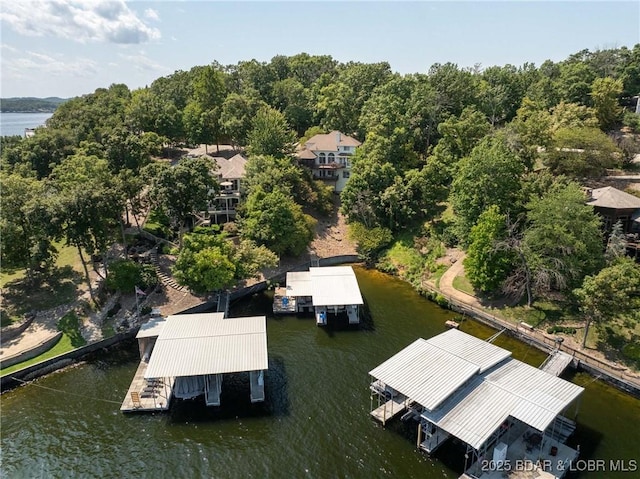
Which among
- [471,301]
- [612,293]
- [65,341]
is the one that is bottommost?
[65,341]

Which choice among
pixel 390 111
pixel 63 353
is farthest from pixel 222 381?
pixel 390 111

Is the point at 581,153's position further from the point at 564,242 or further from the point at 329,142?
the point at 329,142

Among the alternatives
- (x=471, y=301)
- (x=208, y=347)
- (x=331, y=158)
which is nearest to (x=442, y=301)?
(x=471, y=301)

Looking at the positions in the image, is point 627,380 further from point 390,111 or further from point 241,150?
point 241,150

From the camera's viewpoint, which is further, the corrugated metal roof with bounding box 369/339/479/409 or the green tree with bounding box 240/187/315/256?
the green tree with bounding box 240/187/315/256

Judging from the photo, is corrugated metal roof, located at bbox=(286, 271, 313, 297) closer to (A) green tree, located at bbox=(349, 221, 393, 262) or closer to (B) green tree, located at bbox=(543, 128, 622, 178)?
(A) green tree, located at bbox=(349, 221, 393, 262)

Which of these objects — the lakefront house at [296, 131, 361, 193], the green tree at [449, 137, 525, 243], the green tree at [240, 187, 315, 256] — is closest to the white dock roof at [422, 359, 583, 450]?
the green tree at [449, 137, 525, 243]

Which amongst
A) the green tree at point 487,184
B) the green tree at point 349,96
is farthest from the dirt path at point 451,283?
the green tree at point 349,96
